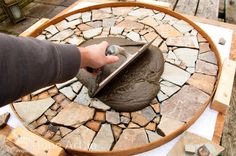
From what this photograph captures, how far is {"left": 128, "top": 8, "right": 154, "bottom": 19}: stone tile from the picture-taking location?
201cm

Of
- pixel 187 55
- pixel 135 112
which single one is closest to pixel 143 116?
pixel 135 112

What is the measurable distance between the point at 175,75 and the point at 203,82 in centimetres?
17

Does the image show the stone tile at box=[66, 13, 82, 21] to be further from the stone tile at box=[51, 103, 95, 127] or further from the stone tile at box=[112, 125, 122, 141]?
the stone tile at box=[112, 125, 122, 141]

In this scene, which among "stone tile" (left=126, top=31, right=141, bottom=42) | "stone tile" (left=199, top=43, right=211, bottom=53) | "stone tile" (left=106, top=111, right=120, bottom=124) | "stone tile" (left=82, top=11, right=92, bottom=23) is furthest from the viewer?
"stone tile" (left=82, top=11, right=92, bottom=23)

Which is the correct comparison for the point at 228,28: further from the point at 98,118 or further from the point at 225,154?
the point at 98,118

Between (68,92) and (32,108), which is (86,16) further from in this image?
(32,108)

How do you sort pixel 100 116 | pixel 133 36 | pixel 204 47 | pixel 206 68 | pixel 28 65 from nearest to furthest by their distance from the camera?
pixel 28 65, pixel 100 116, pixel 206 68, pixel 204 47, pixel 133 36

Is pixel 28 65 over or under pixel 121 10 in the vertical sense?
over

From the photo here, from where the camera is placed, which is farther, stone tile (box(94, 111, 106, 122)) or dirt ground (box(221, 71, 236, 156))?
dirt ground (box(221, 71, 236, 156))

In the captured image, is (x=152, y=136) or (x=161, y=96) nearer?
(x=152, y=136)

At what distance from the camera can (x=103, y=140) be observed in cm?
124

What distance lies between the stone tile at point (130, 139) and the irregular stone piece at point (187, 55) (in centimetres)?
59

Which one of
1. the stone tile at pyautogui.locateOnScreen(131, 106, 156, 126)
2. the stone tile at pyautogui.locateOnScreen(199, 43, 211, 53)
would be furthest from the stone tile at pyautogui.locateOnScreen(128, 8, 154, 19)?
the stone tile at pyautogui.locateOnScreen(131, 106, 156, 126)

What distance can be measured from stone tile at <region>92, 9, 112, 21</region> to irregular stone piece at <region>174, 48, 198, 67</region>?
0.69 meters
